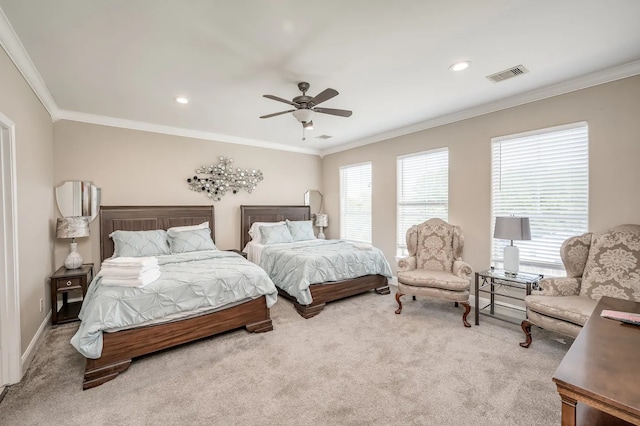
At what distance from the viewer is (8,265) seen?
2176 mm

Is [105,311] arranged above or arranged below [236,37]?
below

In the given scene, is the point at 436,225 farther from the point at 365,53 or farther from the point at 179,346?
the point at 179,346

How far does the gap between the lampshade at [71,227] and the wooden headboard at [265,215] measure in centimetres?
229

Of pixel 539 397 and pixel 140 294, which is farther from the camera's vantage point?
pixel 140 294

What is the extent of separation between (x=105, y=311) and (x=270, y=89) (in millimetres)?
2583

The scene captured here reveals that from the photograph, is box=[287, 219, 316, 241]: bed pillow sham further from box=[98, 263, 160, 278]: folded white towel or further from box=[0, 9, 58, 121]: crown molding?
box=[0, 9, 58, 121]: crown molding

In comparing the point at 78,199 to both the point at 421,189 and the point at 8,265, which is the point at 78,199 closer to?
the point at 8,265

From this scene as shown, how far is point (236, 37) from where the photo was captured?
219cm

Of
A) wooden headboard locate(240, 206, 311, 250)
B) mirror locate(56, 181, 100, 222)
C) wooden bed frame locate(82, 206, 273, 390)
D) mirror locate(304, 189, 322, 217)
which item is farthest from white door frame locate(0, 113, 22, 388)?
mirror locate(304, 189, 322, 217)

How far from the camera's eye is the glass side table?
10.0 feet

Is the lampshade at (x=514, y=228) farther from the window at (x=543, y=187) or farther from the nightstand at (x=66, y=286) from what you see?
the nightstand at (x=66, y=286)

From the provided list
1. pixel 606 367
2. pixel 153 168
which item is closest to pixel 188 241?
pixel 153 168

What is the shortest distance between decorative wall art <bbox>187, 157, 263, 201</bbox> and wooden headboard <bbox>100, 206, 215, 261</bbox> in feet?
1.10

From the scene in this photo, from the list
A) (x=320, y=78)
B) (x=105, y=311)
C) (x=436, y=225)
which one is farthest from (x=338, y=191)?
(x=105, y=311)
